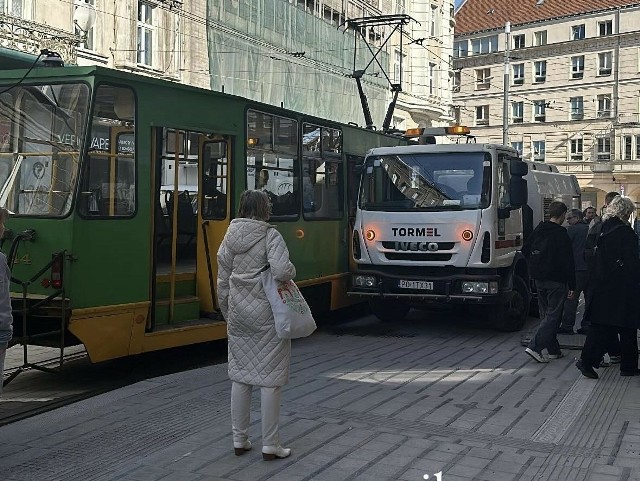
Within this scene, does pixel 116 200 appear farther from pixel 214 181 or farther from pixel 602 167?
pixel 602 167

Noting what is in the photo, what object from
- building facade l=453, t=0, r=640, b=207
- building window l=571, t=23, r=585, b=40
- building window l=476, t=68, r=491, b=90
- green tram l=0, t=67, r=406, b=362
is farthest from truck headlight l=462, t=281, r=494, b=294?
building window l=476, t=68, r=491, b=90

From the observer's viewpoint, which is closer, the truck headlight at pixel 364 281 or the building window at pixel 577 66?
the truck headlight at pixel 364 281

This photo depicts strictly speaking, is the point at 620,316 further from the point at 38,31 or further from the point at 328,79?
the point at 328,79

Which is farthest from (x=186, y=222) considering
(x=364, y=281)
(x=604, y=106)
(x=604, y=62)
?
(x=604, y=62)

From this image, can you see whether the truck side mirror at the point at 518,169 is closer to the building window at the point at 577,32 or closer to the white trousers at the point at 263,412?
the white trousers at the point at 263,412

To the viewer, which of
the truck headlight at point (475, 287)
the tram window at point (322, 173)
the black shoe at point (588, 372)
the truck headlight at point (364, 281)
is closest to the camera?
the black shoe at point (588, 372)

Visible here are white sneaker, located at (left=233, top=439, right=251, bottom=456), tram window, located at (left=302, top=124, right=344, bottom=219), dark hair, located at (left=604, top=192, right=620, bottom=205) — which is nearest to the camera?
white sneaker, located at (left=233, top=439, right=251, bottom=456)

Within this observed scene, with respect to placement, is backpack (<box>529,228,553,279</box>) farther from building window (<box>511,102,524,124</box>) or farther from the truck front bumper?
building window (<box>511,102,524,124</box>)

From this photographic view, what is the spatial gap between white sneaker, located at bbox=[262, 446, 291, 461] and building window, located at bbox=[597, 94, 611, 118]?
60.9 m

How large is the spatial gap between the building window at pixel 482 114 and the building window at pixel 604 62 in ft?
32.2

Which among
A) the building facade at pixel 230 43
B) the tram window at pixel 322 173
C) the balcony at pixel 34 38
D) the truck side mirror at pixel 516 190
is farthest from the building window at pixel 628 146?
the tram window at pixel 322 173

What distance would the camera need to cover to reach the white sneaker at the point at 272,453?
218 inches

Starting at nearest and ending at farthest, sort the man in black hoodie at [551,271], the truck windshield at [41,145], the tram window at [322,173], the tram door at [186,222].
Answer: the truck windshield at [41,145]
the tram door at [186,222]
the man in black hoodie at [551,271]
the tram window at [322,173]

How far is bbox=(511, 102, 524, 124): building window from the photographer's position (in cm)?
6738
